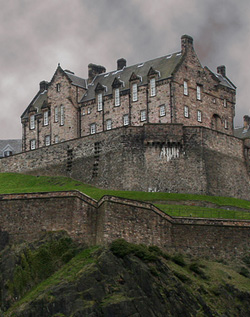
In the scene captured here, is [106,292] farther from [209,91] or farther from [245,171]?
[209,91]

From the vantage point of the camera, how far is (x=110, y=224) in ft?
185

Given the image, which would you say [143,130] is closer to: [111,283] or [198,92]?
[198,92]

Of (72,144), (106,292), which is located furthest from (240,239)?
(72,144)

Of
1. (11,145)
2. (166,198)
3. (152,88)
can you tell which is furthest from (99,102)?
(11,145)

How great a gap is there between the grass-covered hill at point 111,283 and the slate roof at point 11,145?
2228 inches

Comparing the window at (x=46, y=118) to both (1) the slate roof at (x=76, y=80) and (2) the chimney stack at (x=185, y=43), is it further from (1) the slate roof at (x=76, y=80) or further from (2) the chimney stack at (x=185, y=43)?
(2) the chimney stack at (x=185, y=43)

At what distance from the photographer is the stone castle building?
83.7m

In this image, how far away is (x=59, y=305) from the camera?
49.7 metres

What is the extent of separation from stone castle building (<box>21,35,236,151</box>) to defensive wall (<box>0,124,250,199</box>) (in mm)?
5399

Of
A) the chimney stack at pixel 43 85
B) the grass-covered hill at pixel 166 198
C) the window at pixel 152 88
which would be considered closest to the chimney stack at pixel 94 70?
the chimney stack at pixel 43 85

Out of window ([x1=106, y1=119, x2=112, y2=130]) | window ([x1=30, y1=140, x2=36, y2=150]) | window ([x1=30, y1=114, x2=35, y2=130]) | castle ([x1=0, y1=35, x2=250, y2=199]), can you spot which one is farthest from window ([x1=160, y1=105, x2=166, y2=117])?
window ([x1=30, y1=114, x2=35, y2=130])

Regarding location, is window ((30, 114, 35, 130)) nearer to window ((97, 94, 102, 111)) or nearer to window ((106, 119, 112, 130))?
window ((97, 94, 102, 111))

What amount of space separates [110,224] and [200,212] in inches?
496

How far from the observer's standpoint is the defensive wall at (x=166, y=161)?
249ft
